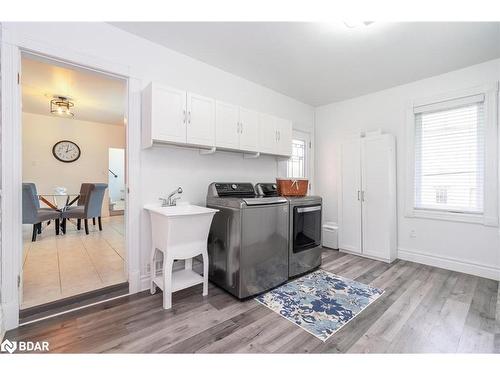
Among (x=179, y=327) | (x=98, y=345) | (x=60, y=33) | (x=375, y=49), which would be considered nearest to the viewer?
(x=98, y=345)

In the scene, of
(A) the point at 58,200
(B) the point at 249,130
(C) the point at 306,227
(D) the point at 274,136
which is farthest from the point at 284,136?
(A) the point at 58,200

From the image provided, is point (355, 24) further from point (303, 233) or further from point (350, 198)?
point (350, 198)

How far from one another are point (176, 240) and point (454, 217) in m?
3.41

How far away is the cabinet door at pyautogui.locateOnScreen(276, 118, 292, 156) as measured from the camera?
3189mm

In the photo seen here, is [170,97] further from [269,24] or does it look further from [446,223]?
[446,223]

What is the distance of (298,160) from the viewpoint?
4.19 meters

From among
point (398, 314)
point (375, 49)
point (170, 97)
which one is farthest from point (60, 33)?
point (398, 314)

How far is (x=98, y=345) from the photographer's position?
4.90ft

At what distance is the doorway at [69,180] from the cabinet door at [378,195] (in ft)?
10.6

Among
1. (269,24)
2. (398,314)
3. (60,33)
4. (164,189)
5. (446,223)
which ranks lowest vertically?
(398,314)

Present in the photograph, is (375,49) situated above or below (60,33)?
above

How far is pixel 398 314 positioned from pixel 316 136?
3.26 metres

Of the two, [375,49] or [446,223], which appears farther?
[446,223]

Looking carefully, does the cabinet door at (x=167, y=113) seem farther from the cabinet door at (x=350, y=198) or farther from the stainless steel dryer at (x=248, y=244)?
the cabinet door at (x=350, y=198)
